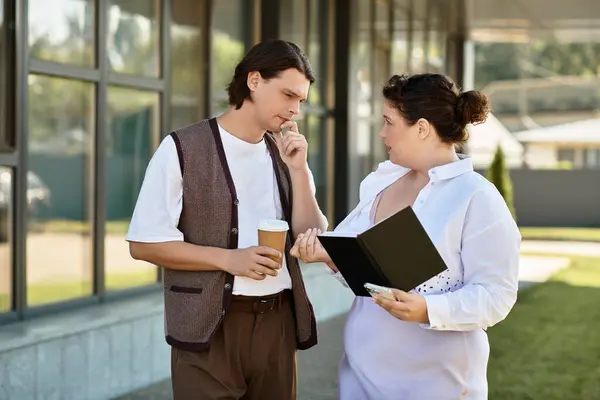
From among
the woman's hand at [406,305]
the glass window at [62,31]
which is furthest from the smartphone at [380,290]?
the glass window at [62,31]

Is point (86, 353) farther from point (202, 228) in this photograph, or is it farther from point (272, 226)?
point (272, 226)

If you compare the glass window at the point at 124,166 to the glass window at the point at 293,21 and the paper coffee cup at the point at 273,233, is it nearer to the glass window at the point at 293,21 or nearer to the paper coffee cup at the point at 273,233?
the glass window at the point at 293,21

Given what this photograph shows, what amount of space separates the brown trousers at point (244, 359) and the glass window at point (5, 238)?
2943 mm

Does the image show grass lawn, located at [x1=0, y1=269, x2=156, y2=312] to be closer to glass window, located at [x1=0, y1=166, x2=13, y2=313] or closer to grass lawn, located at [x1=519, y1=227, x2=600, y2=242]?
glass window, located at [x1=0, y1=166, x2=13, y2=313]

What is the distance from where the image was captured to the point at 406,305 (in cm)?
262

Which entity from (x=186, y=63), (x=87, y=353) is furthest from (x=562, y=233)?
(x=87, y=353)

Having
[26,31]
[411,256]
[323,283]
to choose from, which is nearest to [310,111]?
[323,283]

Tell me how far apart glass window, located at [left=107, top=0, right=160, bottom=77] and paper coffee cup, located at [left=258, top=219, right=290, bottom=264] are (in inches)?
168

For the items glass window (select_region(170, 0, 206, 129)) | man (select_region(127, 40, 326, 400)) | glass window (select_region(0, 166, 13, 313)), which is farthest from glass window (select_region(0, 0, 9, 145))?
man (select_region(127, 40, 326, 400))

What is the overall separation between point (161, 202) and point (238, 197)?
229mm

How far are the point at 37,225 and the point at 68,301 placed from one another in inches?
22.6

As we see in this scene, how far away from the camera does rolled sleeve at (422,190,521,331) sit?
105 inches

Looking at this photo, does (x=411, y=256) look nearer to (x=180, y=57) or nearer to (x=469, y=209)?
(x=469, y=209)

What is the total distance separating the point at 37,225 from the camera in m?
6.12
